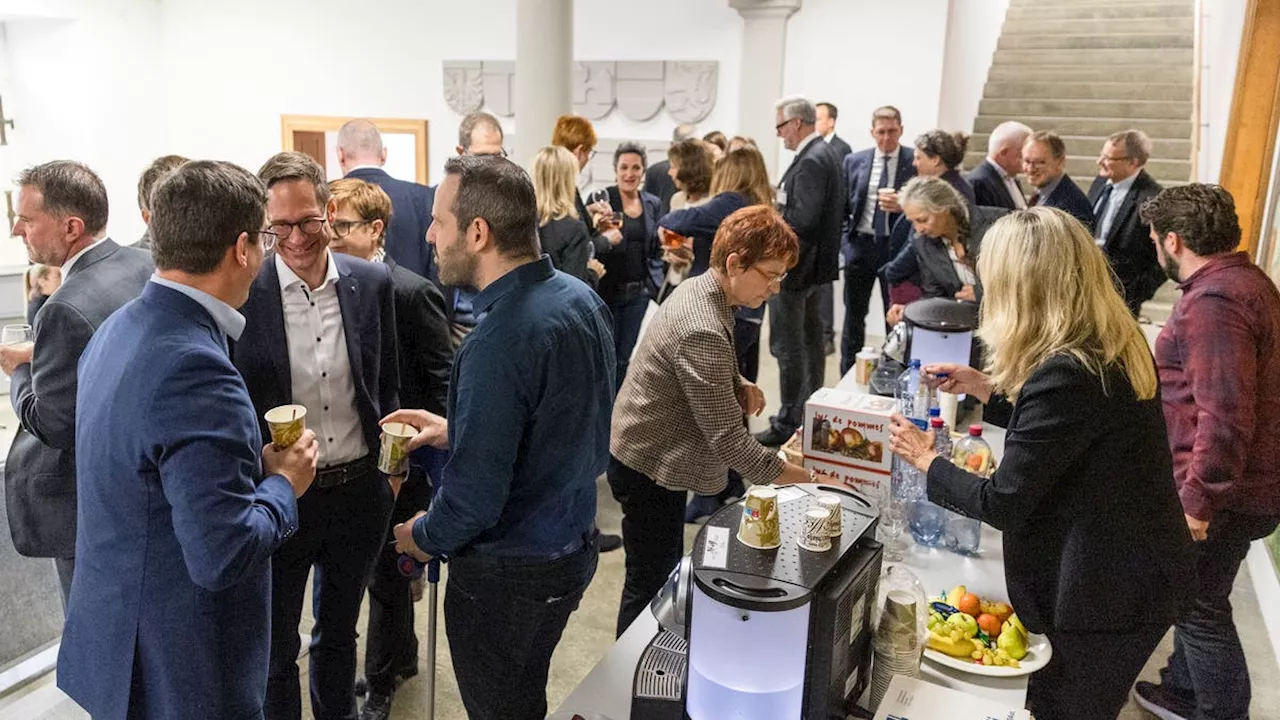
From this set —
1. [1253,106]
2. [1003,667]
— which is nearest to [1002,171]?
[1253,106]

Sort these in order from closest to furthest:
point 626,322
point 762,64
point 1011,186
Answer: point 626,322
point 1011,186
point 762,64

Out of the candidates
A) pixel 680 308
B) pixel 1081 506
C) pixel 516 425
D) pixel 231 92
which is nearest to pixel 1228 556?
pixel 1081 506

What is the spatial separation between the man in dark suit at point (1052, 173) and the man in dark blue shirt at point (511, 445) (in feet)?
11.5

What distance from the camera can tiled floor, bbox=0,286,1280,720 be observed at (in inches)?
114

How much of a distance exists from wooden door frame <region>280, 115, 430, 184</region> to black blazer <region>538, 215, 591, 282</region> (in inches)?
212

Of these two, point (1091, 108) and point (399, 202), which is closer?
point (399, 202)

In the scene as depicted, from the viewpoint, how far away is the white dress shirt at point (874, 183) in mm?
5984

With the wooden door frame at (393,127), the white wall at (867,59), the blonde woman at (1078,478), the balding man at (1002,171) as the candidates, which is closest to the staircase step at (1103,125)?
the white wall at (867,59)

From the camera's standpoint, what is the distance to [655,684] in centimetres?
172

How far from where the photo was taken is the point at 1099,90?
869cm

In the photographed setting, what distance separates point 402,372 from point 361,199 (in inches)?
20.2

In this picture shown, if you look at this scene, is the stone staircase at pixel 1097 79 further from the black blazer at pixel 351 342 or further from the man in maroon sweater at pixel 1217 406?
the black blazer at pixel 351 342

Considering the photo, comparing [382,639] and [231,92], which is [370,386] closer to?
[382,639]

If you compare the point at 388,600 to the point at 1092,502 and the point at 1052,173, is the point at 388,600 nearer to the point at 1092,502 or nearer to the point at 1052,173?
the point at 1092,502
